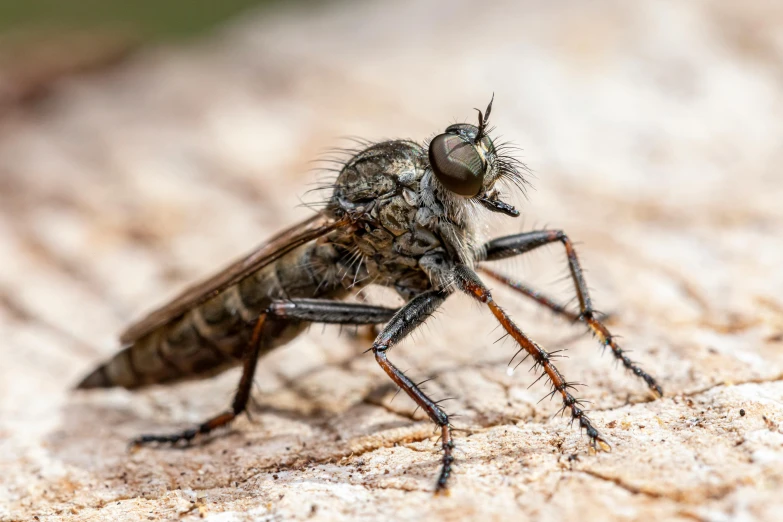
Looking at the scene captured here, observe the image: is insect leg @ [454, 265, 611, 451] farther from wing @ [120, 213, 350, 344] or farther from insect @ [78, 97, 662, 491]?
wing @ [120, 213, 350, 344]

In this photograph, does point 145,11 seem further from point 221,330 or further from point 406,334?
point 406,334

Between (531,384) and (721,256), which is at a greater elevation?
(721,256)

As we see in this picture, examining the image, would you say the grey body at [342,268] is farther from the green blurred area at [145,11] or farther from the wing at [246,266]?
the green blurred area at [145,11]

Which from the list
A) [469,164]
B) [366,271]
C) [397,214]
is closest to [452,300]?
[366,271]

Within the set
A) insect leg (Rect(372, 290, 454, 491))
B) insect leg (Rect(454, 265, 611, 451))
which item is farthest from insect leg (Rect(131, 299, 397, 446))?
insect leg (Rect(454, 265, 611, 451))

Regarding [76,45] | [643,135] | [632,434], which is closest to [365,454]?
[632,434]

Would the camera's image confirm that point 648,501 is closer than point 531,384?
Yes

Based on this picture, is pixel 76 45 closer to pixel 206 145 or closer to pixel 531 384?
pixel 206 145

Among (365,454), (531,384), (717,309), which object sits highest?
(717,309)
